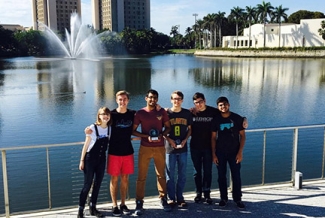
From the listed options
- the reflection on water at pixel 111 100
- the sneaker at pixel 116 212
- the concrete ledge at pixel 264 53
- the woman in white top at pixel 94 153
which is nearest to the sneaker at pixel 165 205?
the sneaker at pixel 116 212

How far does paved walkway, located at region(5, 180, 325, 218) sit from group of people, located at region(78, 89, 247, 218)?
0.49 feet

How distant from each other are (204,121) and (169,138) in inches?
25.6

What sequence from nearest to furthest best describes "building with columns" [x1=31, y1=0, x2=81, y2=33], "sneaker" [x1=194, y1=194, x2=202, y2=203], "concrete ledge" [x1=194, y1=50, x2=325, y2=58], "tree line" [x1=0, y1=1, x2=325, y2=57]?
1. "sneaker" [x1=194, y1=194, x2=202, y2=203]
2. "concrete ledge" [x1=194, y1=50, x2=325, y2=58]
3. "tree line" [x1=0, y1=1, x2=325, y2=57]
4. "building with columns" [x1=31, y1=0, x2=81, y2=33]

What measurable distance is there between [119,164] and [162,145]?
0.73m

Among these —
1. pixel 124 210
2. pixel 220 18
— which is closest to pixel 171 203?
pixel 124 210

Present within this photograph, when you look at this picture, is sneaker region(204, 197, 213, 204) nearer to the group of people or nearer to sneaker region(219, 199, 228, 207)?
the group of people

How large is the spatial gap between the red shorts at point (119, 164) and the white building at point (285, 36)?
97.7 m

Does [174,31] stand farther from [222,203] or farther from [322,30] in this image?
[222,203]

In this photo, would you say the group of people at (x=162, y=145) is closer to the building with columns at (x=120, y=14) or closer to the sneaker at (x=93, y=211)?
the sneaker at (x=93, y=211)

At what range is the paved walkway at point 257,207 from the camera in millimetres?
5484

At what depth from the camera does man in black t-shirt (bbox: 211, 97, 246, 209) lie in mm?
5750

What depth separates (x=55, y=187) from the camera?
10.5 meters

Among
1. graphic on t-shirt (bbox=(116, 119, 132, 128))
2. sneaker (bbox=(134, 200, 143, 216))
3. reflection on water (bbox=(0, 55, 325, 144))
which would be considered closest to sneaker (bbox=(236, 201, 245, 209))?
sneaker (bbox=(134, 200, 143, 216))

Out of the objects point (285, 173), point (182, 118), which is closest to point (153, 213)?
point (182, 118)
